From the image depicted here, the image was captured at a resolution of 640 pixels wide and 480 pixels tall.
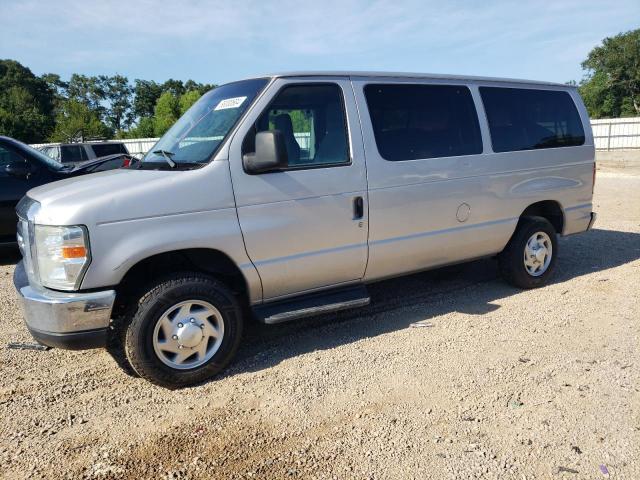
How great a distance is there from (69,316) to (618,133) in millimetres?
32788

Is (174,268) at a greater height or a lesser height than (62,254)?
lesser

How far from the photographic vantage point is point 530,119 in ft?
17.2

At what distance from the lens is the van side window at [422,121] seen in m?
4.13

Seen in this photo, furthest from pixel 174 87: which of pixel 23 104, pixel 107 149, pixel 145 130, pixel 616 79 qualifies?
pixel 107 149

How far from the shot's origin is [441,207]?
14.6 ft

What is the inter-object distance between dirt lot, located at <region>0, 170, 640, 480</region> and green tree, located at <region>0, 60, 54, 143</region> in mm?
47909

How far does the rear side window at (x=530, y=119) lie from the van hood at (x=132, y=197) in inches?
116

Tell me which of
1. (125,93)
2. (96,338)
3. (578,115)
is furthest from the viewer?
(125,93)

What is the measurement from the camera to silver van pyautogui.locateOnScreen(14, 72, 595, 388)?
3.16 meters

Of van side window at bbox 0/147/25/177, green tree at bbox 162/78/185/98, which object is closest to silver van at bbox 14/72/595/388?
van side window at bbox 0/147/25/177

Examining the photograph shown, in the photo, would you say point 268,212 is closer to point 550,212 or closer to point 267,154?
point 267,154

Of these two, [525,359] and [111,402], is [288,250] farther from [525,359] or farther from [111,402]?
[525,359]

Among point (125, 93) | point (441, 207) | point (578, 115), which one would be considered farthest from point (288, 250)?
point (125, 93)

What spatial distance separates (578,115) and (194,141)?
4455 mm
